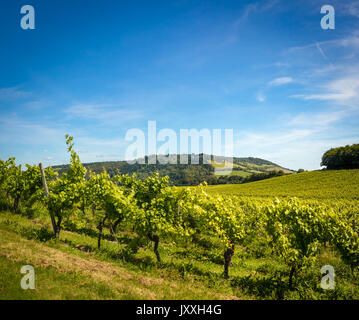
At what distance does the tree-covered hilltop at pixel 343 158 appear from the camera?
70.5 metres

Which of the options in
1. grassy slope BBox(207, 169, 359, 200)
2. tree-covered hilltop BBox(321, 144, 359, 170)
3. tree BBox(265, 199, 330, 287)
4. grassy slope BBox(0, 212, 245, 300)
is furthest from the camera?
tree-covered hilltop BBox(321, 144, 359, 170)

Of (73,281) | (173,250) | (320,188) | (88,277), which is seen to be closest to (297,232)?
(173,250)

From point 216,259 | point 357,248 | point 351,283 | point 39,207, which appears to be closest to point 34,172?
point 39,207

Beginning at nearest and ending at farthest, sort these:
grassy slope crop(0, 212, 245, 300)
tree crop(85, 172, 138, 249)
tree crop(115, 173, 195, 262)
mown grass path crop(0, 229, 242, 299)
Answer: mown grass path crop(0, 229, 242, 299) < grassy slope crop(0, 212, 245, 300) < tree crop(115, 173, 195, 262) < tree crop(85, 172, 138, 249)

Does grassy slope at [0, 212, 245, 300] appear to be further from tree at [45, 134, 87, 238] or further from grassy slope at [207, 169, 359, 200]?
grassy slope at [207, 169, 359, 200]

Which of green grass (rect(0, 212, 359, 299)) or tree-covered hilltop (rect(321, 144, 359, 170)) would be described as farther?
tree-covered hilltop (rect(321, 144, 359, 170))

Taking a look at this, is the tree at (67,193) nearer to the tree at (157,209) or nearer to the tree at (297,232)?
the tree at (157,209)

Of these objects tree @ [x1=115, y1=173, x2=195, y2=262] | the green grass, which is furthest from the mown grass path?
tree @ [x1=115, y1=173, x2=195, y2=262]

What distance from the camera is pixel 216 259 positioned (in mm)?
14500

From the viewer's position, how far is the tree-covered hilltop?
231 ft

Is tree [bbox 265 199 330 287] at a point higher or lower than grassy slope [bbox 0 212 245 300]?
higher

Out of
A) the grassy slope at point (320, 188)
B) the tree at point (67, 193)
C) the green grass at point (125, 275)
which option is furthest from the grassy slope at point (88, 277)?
the grassy slope at point (320, 188)

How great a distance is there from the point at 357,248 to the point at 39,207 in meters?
23.3
